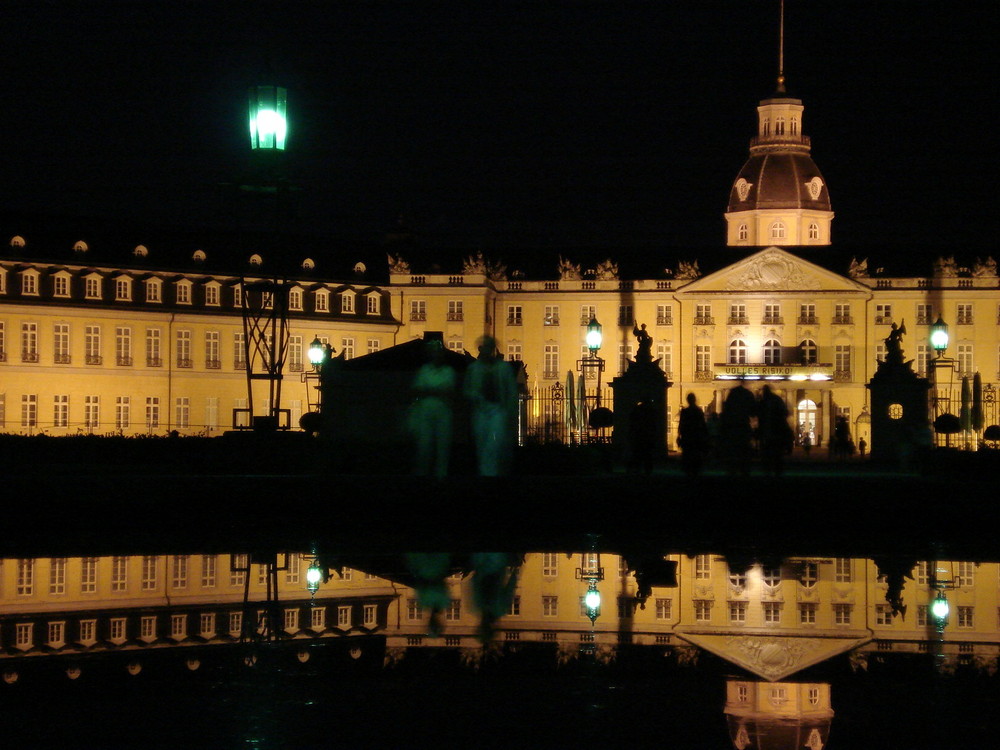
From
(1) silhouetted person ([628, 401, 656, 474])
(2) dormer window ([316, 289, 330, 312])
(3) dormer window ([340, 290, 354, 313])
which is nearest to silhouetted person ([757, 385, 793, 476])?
(1) silhouetted person ([628, 401, 656, 474])

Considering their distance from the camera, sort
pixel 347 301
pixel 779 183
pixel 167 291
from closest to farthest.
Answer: pixel 167 291 → pixel 347 301 → pixel 779 183

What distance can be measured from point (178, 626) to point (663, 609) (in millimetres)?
2974

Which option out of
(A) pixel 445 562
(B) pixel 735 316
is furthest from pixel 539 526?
(B) pixel 735 316

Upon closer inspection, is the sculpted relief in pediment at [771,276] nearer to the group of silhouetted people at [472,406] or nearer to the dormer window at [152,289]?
the dormer window at [152,289]

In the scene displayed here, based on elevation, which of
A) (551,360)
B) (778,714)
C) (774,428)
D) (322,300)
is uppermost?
(322,300)

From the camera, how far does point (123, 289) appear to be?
79.8 metres

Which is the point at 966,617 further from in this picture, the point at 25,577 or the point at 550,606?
the point at 25,577

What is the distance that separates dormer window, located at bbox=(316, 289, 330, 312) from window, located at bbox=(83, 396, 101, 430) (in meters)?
12.8

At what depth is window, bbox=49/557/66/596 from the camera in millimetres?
10656

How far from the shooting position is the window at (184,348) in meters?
82.1

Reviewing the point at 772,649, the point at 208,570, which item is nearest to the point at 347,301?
the point at 208,570

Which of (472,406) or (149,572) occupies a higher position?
(472,406)

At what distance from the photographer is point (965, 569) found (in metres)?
12.5

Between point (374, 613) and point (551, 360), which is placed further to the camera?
point (551, 360)
